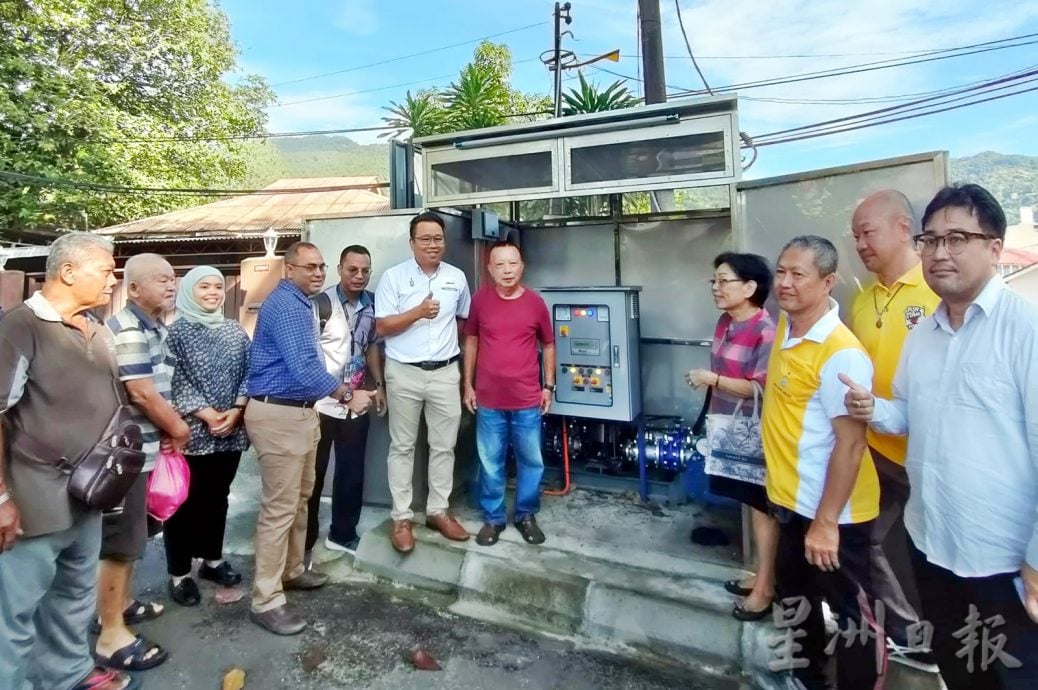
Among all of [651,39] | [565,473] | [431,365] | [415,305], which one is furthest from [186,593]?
[651,39]

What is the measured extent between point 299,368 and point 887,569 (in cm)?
287

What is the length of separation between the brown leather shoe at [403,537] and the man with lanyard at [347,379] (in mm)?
421

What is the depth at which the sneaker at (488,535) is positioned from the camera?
3.49 metres

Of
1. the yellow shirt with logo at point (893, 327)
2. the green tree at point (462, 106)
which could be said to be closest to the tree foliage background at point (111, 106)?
the green tree at point (462, 106)

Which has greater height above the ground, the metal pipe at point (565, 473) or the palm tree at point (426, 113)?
the palm tree at point (426, 113)

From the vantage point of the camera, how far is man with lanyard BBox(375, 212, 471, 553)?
3529 mm

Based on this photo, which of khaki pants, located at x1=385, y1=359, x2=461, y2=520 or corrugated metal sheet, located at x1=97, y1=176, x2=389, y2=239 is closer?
khaki pants, located at x1=385, y1=359, x2=461, y2=520

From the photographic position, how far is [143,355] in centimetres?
249

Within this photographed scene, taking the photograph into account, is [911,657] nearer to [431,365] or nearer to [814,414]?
[814,414]

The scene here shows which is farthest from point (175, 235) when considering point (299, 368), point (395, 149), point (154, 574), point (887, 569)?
point (887, 569)

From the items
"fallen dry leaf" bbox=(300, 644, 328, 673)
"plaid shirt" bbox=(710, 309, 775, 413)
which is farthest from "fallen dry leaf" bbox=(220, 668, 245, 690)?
"plaid shirt" bbox=(710, 309, 775, 413)

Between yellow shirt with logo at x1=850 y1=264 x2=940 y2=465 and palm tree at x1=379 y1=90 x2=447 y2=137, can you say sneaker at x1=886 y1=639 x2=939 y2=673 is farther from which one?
palm tree at x1=379 y1=90 x2=447 y2=137

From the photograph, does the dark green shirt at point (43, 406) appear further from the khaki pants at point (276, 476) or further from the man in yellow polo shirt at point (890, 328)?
the man in yellow polo shirt at point (890, 328)

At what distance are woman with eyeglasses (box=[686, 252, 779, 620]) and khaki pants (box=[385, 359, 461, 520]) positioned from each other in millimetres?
1569
